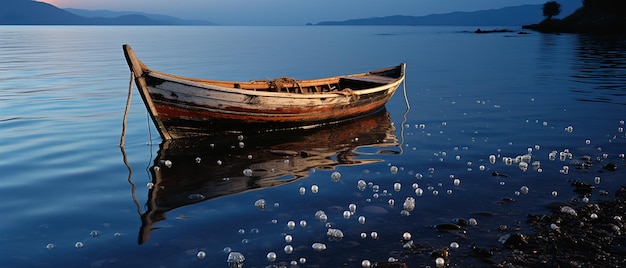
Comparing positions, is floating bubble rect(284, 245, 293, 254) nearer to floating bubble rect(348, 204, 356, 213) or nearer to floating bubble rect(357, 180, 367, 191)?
floating bubble rect(348, 204, 356, 213)

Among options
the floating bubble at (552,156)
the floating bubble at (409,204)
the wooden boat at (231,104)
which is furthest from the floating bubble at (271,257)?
the floating bubble at (552,156)

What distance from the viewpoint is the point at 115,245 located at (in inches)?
296

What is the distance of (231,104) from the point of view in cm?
1399

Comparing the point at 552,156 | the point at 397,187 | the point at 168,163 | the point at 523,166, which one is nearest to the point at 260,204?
the point at 397,187

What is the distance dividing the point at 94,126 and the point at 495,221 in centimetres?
1427

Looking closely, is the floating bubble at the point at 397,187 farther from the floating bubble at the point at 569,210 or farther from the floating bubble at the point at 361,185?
the floating bubble at the point at 569,210

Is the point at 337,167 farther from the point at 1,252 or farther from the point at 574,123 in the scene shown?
the point at 574,123

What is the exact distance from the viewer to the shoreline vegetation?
3789 inches

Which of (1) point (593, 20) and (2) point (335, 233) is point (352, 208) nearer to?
(2) point (335, 233)

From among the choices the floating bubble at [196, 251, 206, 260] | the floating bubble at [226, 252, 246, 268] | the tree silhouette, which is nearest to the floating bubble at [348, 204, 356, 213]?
the floating bubble at [226, 252, 246, 268]

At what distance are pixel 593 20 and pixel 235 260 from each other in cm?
11883

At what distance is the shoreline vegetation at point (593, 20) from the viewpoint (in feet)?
316

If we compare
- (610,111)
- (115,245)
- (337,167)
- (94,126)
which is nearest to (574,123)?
(610,111)

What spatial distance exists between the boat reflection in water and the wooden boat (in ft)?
1.27
